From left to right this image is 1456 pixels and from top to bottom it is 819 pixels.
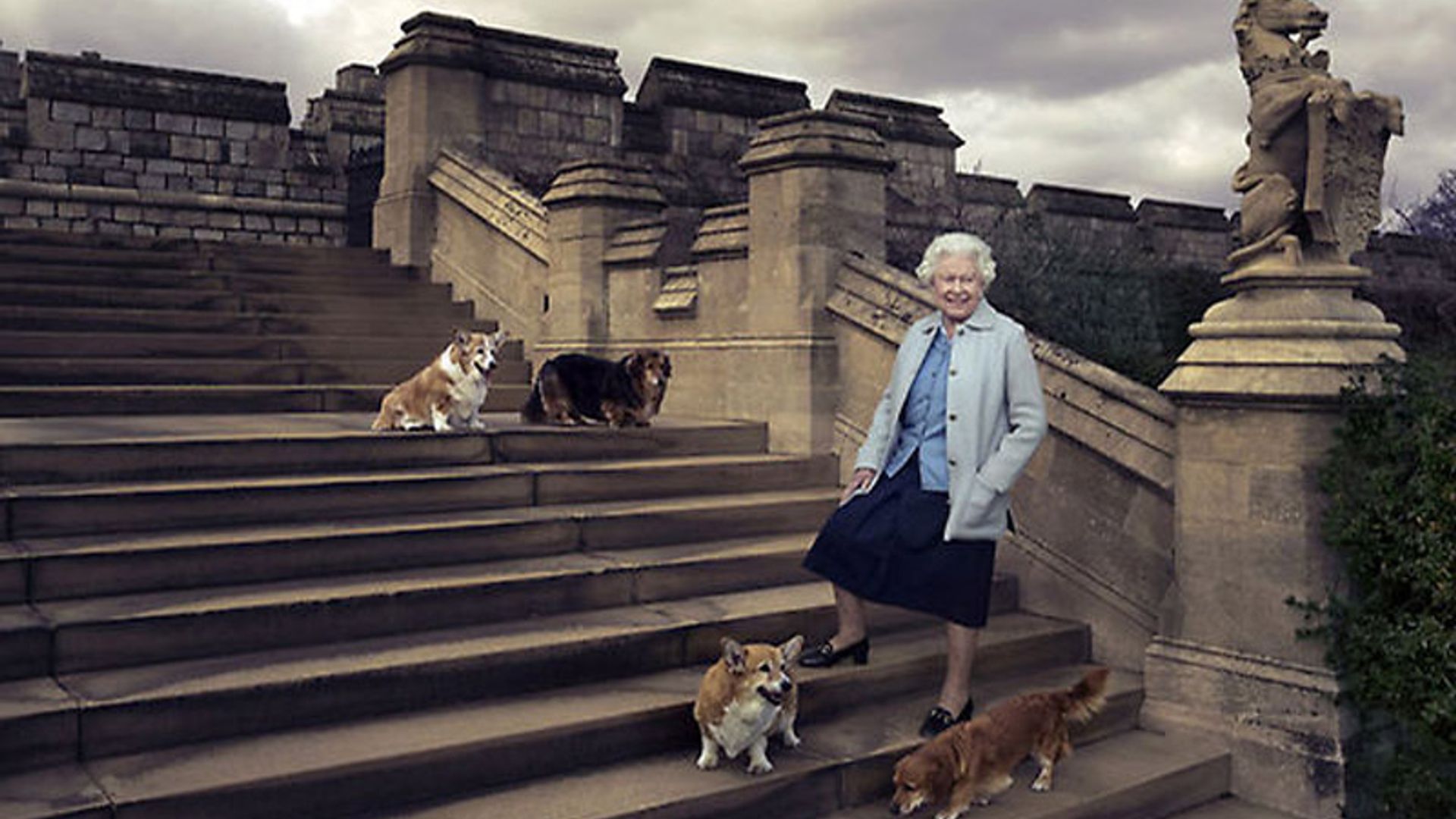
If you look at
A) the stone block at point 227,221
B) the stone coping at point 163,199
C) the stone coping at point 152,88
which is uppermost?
the stone coping at point 152,88

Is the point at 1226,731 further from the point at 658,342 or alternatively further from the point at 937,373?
the point at 658,342

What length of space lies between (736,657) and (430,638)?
1.46 meters

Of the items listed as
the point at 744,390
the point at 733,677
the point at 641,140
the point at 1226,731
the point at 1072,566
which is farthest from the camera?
the point at 641,140

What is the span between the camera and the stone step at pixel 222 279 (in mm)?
9531

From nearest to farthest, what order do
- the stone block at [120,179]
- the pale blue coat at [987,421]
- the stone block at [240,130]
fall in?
1. the pale blue coat at [987,421]
2. the stone block at [120,179]
3. the stone block at [240,130]

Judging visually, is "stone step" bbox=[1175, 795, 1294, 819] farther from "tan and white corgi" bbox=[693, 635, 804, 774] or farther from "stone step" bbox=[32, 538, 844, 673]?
"stone step" bbox=[32, 538, 844, 673]

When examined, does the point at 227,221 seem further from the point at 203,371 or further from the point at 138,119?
the point at 203,371

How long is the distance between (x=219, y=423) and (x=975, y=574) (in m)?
4.73

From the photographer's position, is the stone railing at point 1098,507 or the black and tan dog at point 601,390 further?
the black and tan dog at point 601,390

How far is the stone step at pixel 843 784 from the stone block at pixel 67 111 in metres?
12.5

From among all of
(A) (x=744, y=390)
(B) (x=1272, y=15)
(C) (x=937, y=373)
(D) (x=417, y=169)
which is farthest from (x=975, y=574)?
(D) (x=417, y=169)

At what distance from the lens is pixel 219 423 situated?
23.1 feet

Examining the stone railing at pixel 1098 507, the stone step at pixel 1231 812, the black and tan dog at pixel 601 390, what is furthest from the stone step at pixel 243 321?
the stone step at pixel 1231 812

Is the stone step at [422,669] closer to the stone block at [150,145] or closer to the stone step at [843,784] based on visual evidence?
the stone step at [843,784]
